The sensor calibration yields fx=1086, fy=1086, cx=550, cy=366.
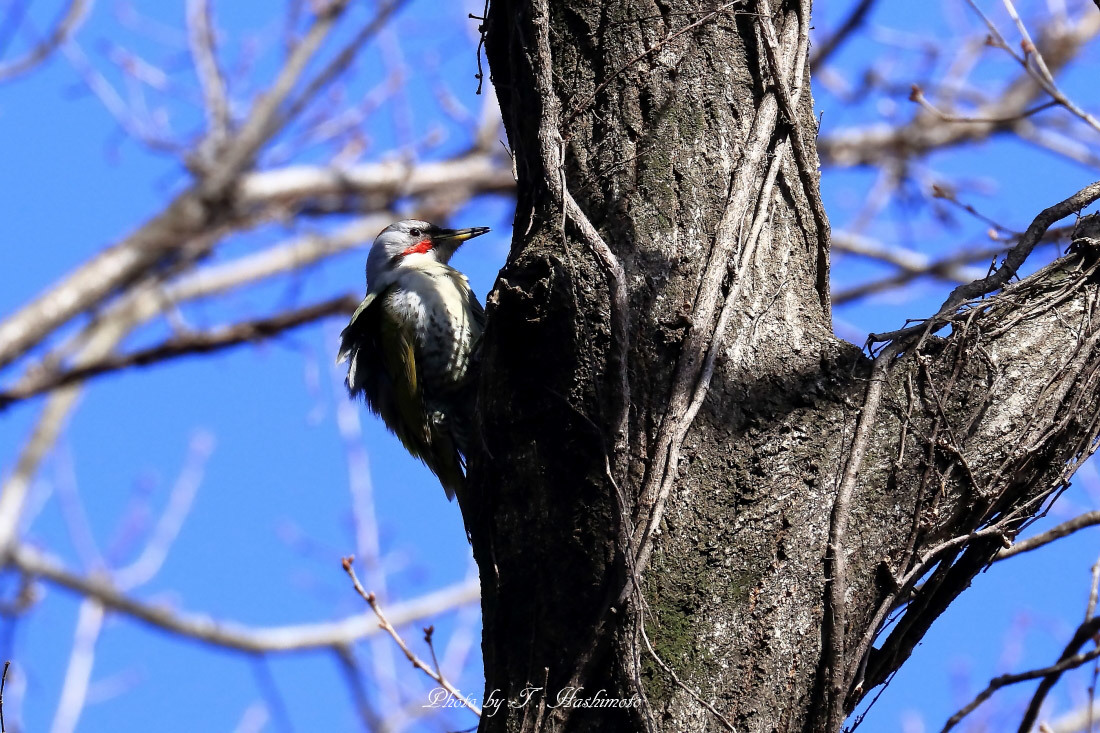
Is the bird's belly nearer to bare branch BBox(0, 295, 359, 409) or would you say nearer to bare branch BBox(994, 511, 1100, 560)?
bare branch BBox(0, 295, 359, 409)

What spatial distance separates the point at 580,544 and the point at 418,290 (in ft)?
7.38

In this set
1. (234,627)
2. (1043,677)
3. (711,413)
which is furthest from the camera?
(234,627)

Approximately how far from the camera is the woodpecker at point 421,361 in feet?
12.9

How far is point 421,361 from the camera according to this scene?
4023 mm

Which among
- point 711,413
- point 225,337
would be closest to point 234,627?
point 225,337

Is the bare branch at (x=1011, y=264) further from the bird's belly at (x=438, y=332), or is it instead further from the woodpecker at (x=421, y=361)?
the bird's belly at (x=438, y=332)

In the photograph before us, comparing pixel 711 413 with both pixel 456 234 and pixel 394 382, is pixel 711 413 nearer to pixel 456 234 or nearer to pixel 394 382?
pixel 394 382

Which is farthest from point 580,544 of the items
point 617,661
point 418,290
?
point 418,290

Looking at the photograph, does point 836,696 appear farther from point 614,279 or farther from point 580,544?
point 614,279

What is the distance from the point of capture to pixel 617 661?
197cm

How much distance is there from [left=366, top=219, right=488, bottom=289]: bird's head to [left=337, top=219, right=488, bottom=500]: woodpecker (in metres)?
0.53

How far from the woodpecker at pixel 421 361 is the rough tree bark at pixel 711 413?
1.52 metres

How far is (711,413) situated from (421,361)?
2052 mm

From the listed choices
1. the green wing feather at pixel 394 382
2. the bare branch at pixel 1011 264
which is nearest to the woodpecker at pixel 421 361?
the green wing feather at pixel 394 382
